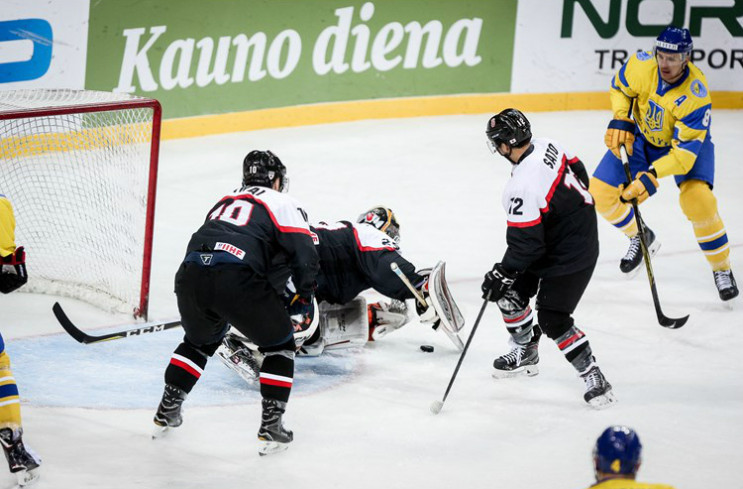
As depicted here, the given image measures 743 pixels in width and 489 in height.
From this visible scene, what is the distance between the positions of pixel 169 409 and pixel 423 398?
1052 millimetres

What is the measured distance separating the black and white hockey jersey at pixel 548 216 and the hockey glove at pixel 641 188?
91 cm

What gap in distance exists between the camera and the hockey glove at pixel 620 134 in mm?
5332

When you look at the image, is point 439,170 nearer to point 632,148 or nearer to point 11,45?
point 632,148

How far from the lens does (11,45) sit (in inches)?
284

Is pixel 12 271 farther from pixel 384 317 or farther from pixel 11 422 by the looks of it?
pixel 384 317

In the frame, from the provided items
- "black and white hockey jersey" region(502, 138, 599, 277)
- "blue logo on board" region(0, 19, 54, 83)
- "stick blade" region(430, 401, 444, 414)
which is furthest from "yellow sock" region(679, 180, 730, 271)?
"blue logo on board" region(0, 19, 54, 83)

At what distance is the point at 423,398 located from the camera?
14.0ft

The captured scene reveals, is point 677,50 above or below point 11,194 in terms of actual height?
above

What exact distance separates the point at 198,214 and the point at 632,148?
9.25 ft

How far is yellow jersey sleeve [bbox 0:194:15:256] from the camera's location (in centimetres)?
349

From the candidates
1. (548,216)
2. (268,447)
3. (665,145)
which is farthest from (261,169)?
(665,145)

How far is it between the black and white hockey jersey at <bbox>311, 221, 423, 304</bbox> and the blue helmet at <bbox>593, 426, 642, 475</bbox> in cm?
235

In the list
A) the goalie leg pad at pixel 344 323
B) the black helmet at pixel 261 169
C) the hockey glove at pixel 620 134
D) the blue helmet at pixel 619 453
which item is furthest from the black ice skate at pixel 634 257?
the blue helmet at pixel 619 453

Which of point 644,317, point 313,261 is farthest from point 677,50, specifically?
point 313,261
